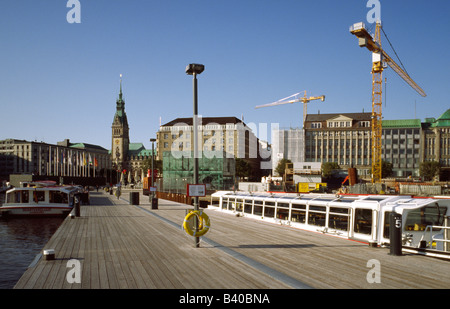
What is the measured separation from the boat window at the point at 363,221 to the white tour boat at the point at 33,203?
1189 inches

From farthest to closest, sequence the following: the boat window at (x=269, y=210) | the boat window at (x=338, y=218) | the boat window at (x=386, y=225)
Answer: the boat window at (x=269, y=210) → the boat window at (x=338, y=218) → the boat window at (x=386, y=225)

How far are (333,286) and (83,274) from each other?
6.66 m

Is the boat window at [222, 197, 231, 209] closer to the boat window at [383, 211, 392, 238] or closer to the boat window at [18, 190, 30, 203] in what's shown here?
the boat window at [383, 211, 392, 238]

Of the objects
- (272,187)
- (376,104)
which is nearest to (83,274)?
(272,187)

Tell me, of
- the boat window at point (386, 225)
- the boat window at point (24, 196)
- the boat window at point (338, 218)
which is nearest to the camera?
the boat window at point (386, 225)

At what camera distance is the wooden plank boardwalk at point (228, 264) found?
9.84 m

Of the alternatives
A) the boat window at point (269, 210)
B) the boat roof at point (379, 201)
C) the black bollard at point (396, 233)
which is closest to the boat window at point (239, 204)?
the boat window at point (269, 210)

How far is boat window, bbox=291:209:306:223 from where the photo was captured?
2089 centimetres

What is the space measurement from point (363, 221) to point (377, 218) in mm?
1045

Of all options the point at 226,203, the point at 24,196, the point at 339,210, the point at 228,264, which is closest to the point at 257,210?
the point at 226,203

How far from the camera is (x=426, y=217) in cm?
1536

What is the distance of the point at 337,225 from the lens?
59.5 ft

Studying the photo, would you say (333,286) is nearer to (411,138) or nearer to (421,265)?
(421,265)

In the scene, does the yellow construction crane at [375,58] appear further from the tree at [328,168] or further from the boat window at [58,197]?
the boat window at [58,197]
